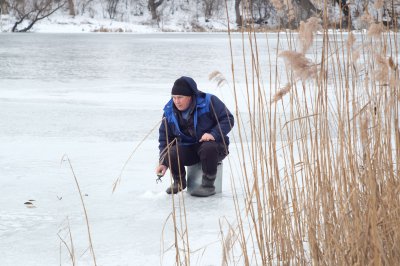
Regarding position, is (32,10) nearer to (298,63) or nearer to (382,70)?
(382,70)

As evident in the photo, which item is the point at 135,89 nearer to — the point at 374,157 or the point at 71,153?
the point at 71,153

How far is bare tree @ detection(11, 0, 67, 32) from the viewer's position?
29.9 m

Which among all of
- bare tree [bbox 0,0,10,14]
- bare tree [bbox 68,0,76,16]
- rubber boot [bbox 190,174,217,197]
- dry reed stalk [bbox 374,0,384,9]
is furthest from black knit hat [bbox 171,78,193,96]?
bare tree [bbox 68,0,76,16]

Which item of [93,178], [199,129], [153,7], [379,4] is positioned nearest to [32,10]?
[153,7]

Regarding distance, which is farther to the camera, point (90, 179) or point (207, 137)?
point (90, 179)

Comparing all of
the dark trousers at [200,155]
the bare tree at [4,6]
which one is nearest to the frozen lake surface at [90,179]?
the dark trousers at [200,155]

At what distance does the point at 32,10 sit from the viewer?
3039 centimetres

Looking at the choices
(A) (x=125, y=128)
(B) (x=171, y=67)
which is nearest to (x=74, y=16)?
(B) (x=171, y=67)

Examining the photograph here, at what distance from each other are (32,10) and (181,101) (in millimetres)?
28877

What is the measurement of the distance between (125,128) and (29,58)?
7470mm

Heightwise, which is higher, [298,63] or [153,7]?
[153,7]

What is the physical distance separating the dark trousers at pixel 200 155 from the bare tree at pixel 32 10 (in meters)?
26.9

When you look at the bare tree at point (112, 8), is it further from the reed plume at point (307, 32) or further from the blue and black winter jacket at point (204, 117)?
the reed plume at point (307, 32)

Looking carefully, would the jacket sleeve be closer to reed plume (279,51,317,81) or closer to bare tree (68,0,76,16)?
reed plume (279,51,317,81)
